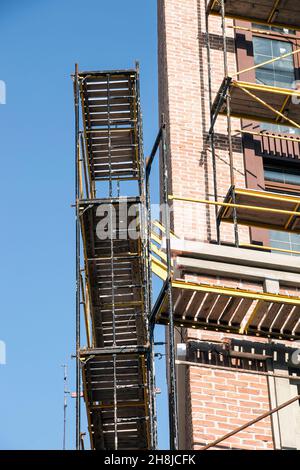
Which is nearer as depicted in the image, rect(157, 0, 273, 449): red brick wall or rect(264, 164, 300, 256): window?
rect(157, 0, 273, 449): red brick wall

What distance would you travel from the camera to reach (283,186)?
24234 millimetres

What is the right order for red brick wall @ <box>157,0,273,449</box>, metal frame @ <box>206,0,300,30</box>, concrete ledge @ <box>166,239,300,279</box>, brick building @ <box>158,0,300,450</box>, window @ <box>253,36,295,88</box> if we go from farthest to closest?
window @ <box>253,36,295,88</box>
metal frame @ <box>206,0,300,30</box>
concrete ledge @ <box>166,239,300,279</box>
brick building @ <box>158,0,300,450</box>
red brick wall @ <box>157,0,273,449</box>

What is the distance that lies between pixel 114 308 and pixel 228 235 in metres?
2.38

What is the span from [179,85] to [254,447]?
7903mm

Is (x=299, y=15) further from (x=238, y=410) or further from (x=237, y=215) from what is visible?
(x=238, y=410)

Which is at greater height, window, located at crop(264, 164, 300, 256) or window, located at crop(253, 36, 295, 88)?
window, located at crop(253, 36, 295, 88)

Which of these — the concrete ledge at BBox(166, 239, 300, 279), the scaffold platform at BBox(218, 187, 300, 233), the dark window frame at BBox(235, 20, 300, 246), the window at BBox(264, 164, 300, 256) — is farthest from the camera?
the window at BBox(264, 164, 300, 256)

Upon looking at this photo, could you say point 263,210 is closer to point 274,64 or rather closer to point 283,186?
point 283,186

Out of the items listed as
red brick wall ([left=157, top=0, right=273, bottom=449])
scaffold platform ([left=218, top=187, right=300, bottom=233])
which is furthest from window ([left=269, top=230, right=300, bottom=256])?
red brick wall ([left=157, top=0, right=273, bottom=449])

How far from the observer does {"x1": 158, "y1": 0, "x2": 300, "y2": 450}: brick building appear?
19359mm

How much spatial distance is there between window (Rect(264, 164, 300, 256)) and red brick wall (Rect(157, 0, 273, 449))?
2.77 ft

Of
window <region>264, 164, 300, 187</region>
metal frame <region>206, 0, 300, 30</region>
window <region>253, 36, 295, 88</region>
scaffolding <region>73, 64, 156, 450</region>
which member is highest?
metal frame <region>206, 0, 300, 30</region>

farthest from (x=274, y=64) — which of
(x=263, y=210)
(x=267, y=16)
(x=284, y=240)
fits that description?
(x=263, y=210)

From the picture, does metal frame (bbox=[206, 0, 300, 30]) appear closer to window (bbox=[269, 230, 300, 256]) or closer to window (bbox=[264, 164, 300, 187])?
window (bbox=[264, 164, 300, 187])
